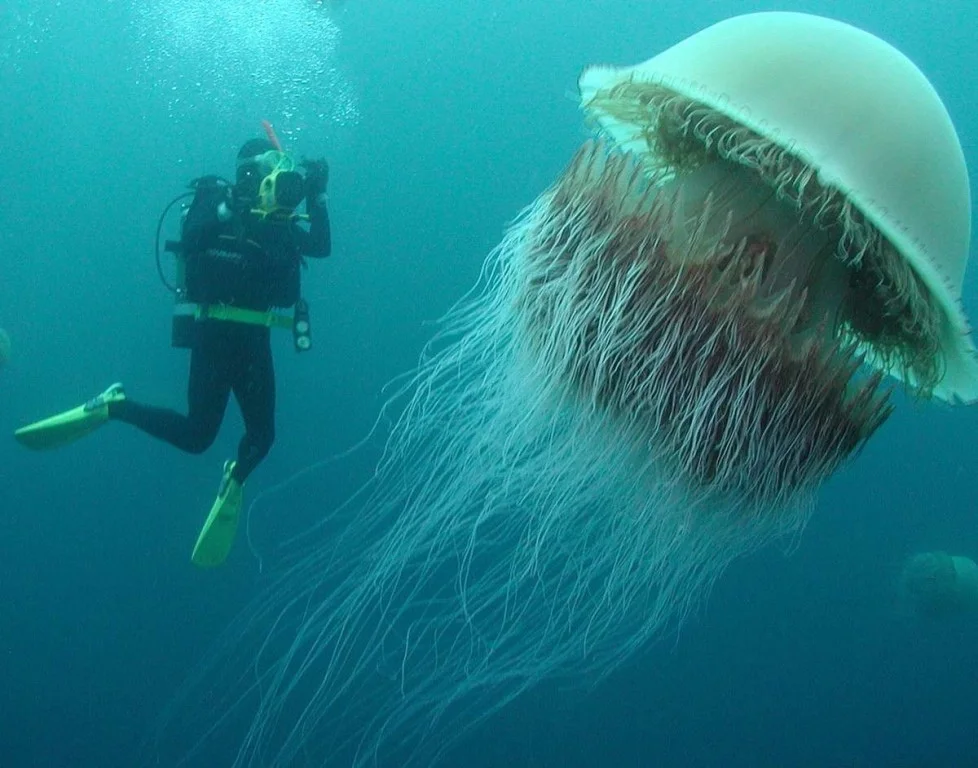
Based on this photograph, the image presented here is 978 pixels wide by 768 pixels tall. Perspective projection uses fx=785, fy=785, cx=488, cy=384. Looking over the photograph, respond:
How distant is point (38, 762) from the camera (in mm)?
13461

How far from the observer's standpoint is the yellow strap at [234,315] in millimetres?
6125

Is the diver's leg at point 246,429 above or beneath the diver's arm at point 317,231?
beneath

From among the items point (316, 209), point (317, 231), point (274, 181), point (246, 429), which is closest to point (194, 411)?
point (246, 429)

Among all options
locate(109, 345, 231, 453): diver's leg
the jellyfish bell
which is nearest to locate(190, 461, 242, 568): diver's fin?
locate(109, 345, 231, 453): diver's leg

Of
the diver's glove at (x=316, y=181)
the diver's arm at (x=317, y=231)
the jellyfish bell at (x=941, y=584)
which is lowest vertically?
the jellyfish bell at (x=941, y=584)

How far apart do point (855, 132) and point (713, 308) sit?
1.90 ft

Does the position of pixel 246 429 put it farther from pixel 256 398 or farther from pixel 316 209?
pixel 316 209

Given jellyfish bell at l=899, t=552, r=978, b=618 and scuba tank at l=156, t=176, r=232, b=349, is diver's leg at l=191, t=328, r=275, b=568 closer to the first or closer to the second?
scuba tank at l=156, t=176, r=232, b=349

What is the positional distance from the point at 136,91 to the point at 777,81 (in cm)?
3990

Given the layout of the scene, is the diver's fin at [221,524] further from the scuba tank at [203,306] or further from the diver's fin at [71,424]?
the scuba tank at [203,306]

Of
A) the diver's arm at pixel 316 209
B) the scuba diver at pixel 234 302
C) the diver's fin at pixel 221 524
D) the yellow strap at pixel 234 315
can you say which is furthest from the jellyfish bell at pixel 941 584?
the yellow strap at pixel 234 315

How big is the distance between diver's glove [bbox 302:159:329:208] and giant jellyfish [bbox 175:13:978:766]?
355 centimetres

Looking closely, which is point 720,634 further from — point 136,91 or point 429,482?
point 136,91

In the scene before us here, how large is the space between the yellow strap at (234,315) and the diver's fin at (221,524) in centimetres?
142
